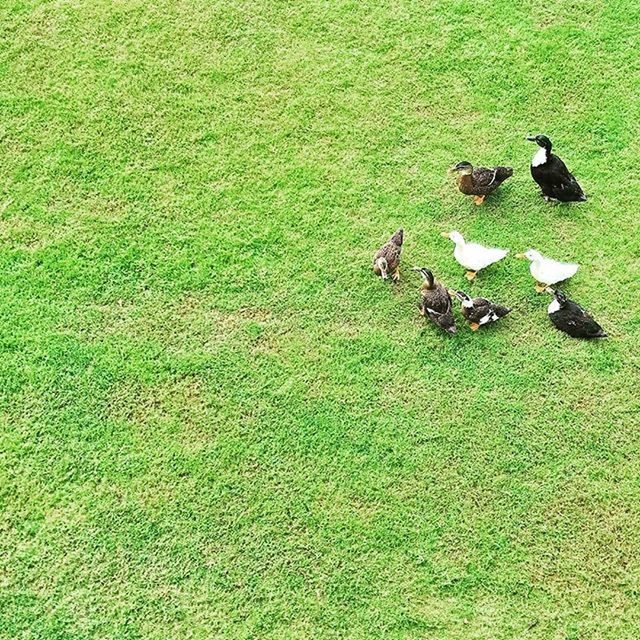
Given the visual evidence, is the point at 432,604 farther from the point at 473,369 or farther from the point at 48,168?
the point at 48,168

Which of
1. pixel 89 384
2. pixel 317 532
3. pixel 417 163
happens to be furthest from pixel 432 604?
pixel 417 163

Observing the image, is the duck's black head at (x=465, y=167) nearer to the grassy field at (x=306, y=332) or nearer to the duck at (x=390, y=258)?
the grassy field at (x=306, y=332)

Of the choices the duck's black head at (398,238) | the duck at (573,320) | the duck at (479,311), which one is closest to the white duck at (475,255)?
the duck at (479,311)

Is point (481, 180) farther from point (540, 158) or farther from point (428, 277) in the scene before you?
point (428, 277)

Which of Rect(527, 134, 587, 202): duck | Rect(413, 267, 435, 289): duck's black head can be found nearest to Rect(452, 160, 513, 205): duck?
Rect(527, 134, 587, 202): duck

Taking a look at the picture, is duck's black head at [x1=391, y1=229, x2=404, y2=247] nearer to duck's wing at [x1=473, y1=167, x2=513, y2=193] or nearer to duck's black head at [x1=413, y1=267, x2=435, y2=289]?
duck's black head at [x1=413, y1=267, x2=435, y2=289]

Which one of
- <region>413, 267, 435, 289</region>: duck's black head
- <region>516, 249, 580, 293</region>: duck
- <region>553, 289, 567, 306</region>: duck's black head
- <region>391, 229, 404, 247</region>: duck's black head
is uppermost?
<region>391, 229, 404, 247</region>: duck's black head

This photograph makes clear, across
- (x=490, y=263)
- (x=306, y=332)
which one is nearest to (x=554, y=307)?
(x=490, y=263)
